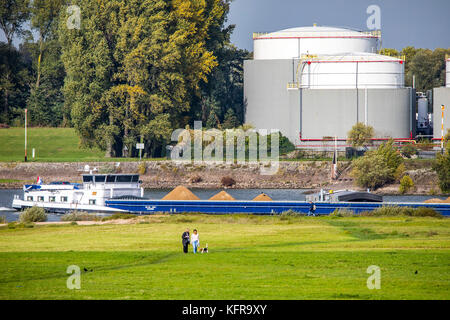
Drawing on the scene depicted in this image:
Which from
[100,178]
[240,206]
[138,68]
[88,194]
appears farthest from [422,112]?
[88,194]

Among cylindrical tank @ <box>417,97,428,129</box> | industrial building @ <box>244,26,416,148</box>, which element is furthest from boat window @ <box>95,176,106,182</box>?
cylindrical tank @ <box>417,97,428,129</box>

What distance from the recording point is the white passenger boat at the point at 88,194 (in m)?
71.3

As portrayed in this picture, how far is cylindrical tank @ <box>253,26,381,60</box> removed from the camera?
116m

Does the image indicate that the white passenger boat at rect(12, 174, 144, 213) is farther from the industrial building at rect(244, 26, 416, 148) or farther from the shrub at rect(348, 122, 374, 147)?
the industrial building at rect(244, 26, 416, 148)

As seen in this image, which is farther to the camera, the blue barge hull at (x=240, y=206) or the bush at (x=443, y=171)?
the bush at (x=443, y=171)

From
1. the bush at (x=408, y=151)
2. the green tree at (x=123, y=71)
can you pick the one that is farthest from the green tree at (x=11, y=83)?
the bush at (x=408, y=151)

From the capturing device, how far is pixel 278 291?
91.7 feet

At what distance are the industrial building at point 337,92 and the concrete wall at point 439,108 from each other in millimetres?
3025

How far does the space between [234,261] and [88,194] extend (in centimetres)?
3858

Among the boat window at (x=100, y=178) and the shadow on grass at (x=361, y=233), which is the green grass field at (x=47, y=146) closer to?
the boat window at (x=100, y=178)

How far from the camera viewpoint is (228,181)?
10200 cm

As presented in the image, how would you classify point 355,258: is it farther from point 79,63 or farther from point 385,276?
point 79,63

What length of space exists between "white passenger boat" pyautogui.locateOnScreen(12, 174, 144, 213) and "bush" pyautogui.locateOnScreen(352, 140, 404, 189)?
30204 millimetres
